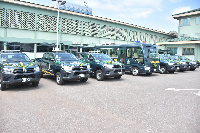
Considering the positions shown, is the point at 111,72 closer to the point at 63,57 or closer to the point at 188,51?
the point at 63,57

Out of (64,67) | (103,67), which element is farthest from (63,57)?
(103,67)

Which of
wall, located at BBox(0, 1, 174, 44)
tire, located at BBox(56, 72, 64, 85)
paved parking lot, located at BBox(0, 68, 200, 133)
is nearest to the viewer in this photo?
paved parking lot, located at BBox(0, 68, 200, 133)

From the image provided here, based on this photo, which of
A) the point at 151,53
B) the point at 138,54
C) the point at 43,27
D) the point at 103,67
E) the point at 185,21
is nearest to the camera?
the point at 103,67

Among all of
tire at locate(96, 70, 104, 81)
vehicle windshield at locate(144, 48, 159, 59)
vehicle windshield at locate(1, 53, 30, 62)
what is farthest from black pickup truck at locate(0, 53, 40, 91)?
vehicle windshield at locate(144, 48, 159, 59)

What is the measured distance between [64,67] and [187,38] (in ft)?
103

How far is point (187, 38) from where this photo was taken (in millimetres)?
33500

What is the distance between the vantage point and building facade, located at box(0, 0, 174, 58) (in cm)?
1917

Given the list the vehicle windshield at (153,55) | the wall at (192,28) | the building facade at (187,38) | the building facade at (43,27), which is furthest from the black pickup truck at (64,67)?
the wall at (192,28)

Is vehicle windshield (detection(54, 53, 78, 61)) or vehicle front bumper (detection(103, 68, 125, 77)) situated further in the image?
vehicle front bumper (detection(103, 68, 125, 77))

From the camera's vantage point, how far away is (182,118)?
4.59m

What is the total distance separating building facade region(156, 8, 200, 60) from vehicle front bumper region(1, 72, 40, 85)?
28.9 meters

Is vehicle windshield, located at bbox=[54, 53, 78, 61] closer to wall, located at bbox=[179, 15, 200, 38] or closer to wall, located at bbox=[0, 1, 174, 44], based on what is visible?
wall, located at bbox=[0, 1, 174, 44]

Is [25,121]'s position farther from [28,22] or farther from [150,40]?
[150,40]

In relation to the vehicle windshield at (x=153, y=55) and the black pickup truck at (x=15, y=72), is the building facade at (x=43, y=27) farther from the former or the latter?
the vehicle windshield at (x=153, y=55)
